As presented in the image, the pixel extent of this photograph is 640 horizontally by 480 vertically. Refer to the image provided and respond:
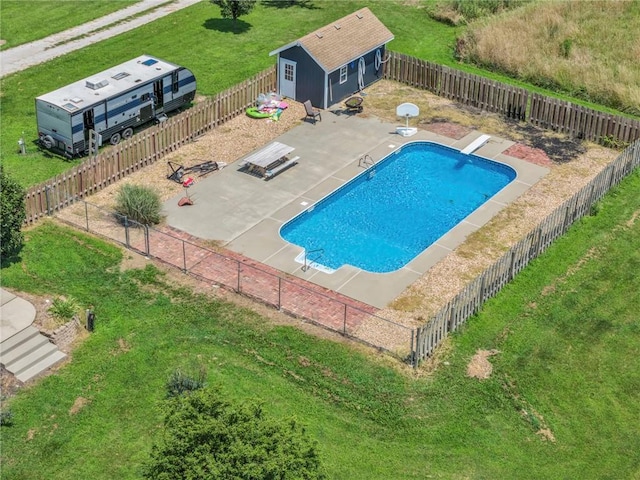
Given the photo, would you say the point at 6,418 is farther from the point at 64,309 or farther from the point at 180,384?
the point at 180,384

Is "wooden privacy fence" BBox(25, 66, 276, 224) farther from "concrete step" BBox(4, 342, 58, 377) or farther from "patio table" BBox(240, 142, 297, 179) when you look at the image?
"concrete step" BBox(4, 342, 58, 377)

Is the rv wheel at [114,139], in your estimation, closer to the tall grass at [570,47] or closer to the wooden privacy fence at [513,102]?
the wooden privacy fence at [513,102]

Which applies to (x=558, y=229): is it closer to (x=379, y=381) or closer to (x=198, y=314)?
(x=379, y=381)

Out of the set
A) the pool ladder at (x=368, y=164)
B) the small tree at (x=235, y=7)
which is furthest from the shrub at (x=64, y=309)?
the small tree at (x=235, y=7)

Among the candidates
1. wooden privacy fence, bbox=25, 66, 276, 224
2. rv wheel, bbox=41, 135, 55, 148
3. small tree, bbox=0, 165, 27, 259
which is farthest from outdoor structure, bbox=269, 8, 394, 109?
small tree, bbox=0, 165, 27, 259

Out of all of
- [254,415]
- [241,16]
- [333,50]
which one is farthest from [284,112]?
[254,415]

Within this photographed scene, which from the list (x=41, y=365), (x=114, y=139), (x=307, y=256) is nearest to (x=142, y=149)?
(x=114, y=139)
